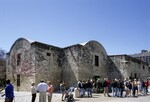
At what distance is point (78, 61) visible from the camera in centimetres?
2842

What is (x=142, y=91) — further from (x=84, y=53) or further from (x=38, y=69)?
(x=38, y=69)

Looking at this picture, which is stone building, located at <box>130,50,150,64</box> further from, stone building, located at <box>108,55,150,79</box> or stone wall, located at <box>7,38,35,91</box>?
stone wall, located at <box>7,38,35,91</box>

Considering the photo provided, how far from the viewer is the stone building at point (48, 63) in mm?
27000

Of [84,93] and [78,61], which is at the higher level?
[78,61]

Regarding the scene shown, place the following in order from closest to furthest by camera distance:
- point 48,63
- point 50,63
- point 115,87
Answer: point 115,87 < point 48,63 < point 50,63

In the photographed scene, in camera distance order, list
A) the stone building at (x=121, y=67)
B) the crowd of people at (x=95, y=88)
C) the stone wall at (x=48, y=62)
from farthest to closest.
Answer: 1. the stone building at (x=121, y=67)
2. the stone wall at (x=48, y=62)
3. the crowd of people at (x=95, y=88)

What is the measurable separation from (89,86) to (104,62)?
41.6ft

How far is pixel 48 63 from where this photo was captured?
91.3ft

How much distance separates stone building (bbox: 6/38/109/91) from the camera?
27000 mm

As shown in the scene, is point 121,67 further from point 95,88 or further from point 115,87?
point 115,87

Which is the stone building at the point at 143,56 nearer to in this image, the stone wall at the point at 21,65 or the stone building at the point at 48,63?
the stone building at the point at 48,63

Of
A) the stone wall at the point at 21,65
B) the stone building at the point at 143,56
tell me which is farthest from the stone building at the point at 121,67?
the stone building at the point at 143,56

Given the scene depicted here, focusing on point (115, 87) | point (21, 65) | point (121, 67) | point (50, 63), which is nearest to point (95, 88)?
point (115, 87)

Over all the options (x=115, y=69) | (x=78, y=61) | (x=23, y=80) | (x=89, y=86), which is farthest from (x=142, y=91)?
(x=23, y=80)
